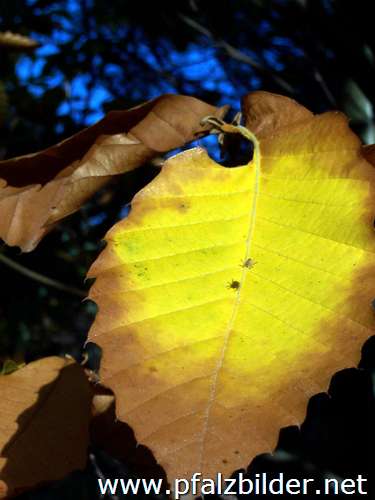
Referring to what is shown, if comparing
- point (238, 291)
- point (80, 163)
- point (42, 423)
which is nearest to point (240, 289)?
point (238, 291)

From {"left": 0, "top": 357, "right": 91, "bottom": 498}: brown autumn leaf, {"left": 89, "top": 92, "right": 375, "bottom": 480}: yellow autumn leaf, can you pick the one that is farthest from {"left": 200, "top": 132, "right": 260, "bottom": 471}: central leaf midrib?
{"left": 0, "top": 357, "right": 91, "bottom": 498}: brown autumn leaf

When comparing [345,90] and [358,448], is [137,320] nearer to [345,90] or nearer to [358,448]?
[345,90]

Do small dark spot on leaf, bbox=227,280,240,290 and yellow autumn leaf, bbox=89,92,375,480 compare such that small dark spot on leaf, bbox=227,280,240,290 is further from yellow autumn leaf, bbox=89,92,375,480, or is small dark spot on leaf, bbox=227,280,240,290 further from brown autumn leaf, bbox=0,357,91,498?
brown autumn leaf, bbox=0,357,91,498

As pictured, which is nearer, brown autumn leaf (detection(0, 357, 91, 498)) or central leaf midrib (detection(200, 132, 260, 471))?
central leaf midrib (detection(200, 132, 260, 471))

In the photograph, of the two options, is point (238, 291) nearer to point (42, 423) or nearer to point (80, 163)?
point (80, 163)

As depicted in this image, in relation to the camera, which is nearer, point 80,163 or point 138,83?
point 80,163

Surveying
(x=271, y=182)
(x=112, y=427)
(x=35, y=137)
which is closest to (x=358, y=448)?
(x=35, y=137)
